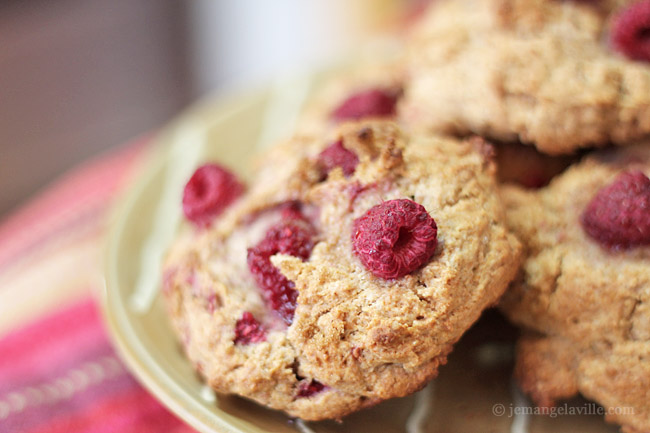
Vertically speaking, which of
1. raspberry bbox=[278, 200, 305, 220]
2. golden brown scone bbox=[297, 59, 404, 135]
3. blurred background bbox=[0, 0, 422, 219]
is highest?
raspberry bbox=[278, 200, 305, 220]

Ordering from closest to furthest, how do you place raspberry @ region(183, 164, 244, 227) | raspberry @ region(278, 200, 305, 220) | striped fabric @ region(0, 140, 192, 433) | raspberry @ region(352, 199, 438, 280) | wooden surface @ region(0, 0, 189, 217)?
raspberry @ region(352, 199, 438, 280)
raspberry @ region(278, 200, 305, 220)
raspberry @ region(183, 164, 244, 227)
striped fabric @ region(0, 140, 192, 433)
wooden surface @ region(0, 0, 189, 217)

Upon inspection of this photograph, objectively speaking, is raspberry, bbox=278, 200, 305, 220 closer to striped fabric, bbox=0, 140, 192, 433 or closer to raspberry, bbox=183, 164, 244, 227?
raspberry, bbox=183, 164, 244, 227

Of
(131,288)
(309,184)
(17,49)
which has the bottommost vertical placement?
(17,49)

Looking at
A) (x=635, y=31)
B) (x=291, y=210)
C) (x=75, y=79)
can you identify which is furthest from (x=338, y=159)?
(x=75, y=79)

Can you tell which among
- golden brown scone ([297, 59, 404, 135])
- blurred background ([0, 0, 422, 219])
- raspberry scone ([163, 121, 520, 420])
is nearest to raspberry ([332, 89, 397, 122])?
golden brown scone ([297, 59, 404, 135])

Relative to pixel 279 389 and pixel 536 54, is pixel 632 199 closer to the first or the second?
pixel 536 54

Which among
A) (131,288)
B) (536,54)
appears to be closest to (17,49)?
(131,288)

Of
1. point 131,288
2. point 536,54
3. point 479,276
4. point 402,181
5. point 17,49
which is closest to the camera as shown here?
point 479,276
